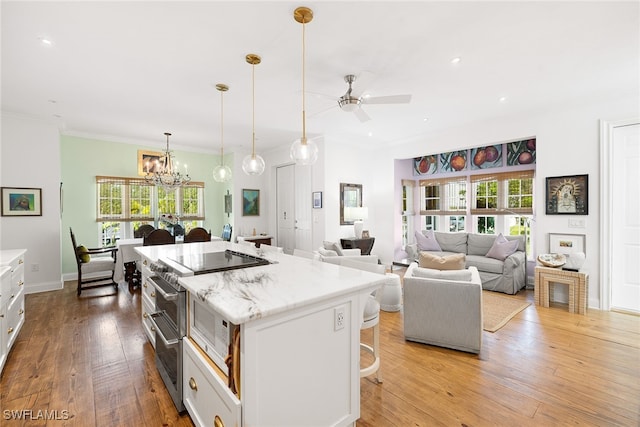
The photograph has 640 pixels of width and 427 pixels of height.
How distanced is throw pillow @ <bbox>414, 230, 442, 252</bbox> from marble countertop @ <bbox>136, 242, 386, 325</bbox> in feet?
14.2

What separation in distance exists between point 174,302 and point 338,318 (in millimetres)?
1138

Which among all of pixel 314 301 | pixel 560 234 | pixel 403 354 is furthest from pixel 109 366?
pixel 560 234

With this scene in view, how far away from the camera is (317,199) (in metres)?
5.90

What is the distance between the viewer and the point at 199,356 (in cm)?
165

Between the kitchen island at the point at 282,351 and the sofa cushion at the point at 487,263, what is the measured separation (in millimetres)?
3849

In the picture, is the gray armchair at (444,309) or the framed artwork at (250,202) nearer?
the gray armchair at (444,309)

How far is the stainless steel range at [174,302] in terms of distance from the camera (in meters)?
1.85

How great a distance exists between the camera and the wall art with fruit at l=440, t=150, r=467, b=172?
636 cm

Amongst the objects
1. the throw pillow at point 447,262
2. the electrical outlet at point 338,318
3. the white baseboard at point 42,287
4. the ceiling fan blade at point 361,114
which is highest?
the ceiling fan blade at point 361,114

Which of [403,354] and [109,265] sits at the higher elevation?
[109,265]

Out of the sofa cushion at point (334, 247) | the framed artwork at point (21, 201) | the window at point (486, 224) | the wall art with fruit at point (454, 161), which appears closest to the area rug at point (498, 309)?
the window at point (486, 224)

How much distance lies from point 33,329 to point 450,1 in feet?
16.5

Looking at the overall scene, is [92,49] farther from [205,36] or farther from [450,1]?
[450,1]

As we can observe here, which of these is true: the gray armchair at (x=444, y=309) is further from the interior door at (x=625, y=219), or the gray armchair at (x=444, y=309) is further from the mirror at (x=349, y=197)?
the mirror at (x=349, y=197)
